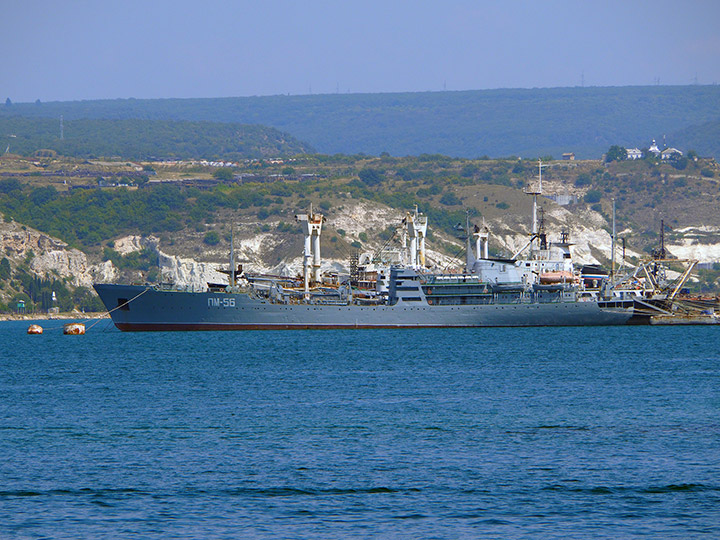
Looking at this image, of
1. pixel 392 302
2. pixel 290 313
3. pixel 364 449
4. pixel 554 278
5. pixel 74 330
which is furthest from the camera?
pixel 74 330

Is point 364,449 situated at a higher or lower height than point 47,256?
lower

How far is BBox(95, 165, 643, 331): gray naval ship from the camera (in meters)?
99.9

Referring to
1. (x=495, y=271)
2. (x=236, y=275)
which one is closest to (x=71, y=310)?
(x=236, y=275)

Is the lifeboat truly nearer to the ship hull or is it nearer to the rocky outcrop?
the ship hull

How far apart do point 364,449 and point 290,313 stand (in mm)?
64443

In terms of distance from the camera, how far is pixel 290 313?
329 feet

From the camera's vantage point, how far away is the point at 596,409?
4475cm

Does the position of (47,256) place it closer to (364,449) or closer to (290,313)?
(290,313)

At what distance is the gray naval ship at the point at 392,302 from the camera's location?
99875 mm

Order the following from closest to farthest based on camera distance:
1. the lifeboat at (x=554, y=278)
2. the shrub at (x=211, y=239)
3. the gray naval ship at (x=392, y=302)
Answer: the gray naval ship at (x=392, y=302)
the lifeboat at (x=554, y=278)
the shrub at (x=211, y=239)

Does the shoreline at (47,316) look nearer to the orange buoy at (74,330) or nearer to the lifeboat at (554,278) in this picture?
the orange buoy at (74,330)

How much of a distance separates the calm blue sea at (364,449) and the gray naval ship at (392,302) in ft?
102

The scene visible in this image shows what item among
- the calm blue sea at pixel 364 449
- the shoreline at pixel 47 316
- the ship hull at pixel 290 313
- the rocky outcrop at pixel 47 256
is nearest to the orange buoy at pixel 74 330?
the ship hull at pixel 290 313

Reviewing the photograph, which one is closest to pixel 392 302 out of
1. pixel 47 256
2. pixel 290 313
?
pixel 290 313
